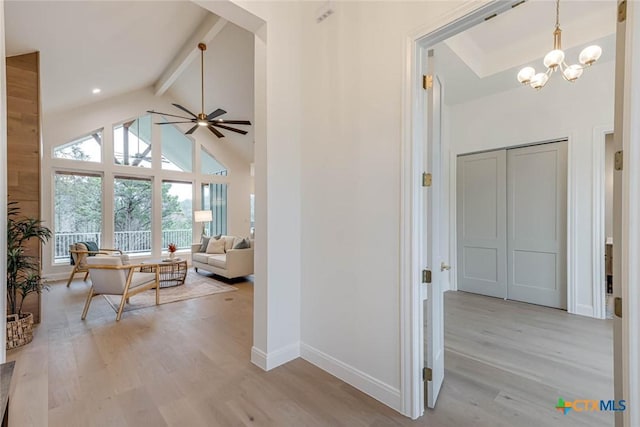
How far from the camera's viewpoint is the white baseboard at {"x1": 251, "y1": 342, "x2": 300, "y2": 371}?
2.32m

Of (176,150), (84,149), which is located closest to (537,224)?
(176,150)

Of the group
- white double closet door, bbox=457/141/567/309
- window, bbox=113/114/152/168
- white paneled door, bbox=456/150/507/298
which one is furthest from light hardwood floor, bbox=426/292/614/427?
window, bbox=113/114/152/168

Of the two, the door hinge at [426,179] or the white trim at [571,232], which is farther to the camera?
the white trim at [571,232]

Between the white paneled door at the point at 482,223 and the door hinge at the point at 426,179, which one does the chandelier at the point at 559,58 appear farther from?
the door hinge at the point at 426,179

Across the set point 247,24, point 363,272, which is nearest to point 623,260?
point 363,272

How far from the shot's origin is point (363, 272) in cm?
205

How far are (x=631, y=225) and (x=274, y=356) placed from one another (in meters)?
2.27

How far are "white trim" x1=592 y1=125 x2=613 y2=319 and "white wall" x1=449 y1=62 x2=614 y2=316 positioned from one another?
0.12 feet

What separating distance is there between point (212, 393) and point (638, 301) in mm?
2297

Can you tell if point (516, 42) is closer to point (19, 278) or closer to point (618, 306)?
point (618, 306)

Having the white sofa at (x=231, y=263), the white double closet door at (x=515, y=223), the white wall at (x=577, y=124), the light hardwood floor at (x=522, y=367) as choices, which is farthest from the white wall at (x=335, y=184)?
the white double closet door at (x=515, y=223)

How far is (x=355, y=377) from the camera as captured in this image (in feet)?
6.81

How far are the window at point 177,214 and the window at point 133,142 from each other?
0.77 m

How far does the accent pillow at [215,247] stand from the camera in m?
6.22
